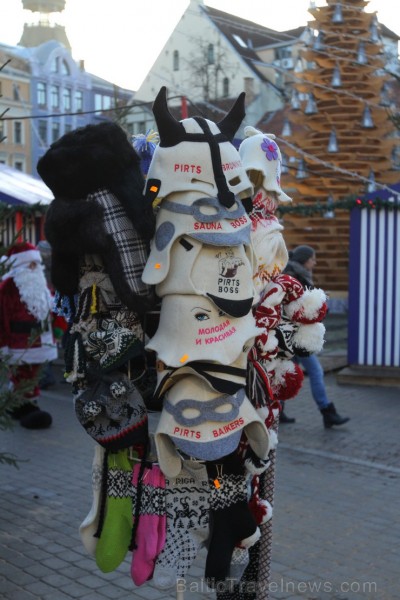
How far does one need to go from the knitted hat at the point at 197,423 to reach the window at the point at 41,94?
192ft

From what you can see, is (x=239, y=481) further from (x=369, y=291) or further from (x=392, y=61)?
(x=392, y=61)

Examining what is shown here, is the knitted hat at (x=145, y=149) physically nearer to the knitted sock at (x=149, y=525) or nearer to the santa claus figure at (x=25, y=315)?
the knitted sock at (x=149, y=525)

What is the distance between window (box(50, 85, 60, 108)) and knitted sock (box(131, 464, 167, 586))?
5734 centimetres

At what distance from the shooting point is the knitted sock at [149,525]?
3182 mm

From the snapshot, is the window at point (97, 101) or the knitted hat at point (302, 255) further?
the window at point (97, 101)

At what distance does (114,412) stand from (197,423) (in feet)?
1.02

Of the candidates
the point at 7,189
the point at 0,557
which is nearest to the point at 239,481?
the point at 0,557

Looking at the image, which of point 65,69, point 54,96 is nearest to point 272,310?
point 54,96

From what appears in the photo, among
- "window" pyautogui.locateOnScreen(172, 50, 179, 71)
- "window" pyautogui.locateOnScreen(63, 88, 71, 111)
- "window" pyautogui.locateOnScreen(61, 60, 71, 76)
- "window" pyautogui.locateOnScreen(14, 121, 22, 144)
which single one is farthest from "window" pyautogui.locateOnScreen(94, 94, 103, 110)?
"window" pyautogui.locateOnScreen(172, 50, 179, 71)

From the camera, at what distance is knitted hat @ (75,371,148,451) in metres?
3.14

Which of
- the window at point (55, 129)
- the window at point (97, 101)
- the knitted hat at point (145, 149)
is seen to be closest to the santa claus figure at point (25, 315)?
the knitted hat at point (145, 149)

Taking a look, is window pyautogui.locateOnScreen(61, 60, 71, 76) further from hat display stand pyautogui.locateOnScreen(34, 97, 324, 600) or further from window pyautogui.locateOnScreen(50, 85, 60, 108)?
hat display stand pyautogui.locateOnScreen(34, 97, 324, 600)

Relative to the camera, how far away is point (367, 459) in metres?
7.37

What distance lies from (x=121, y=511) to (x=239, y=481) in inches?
18.3
